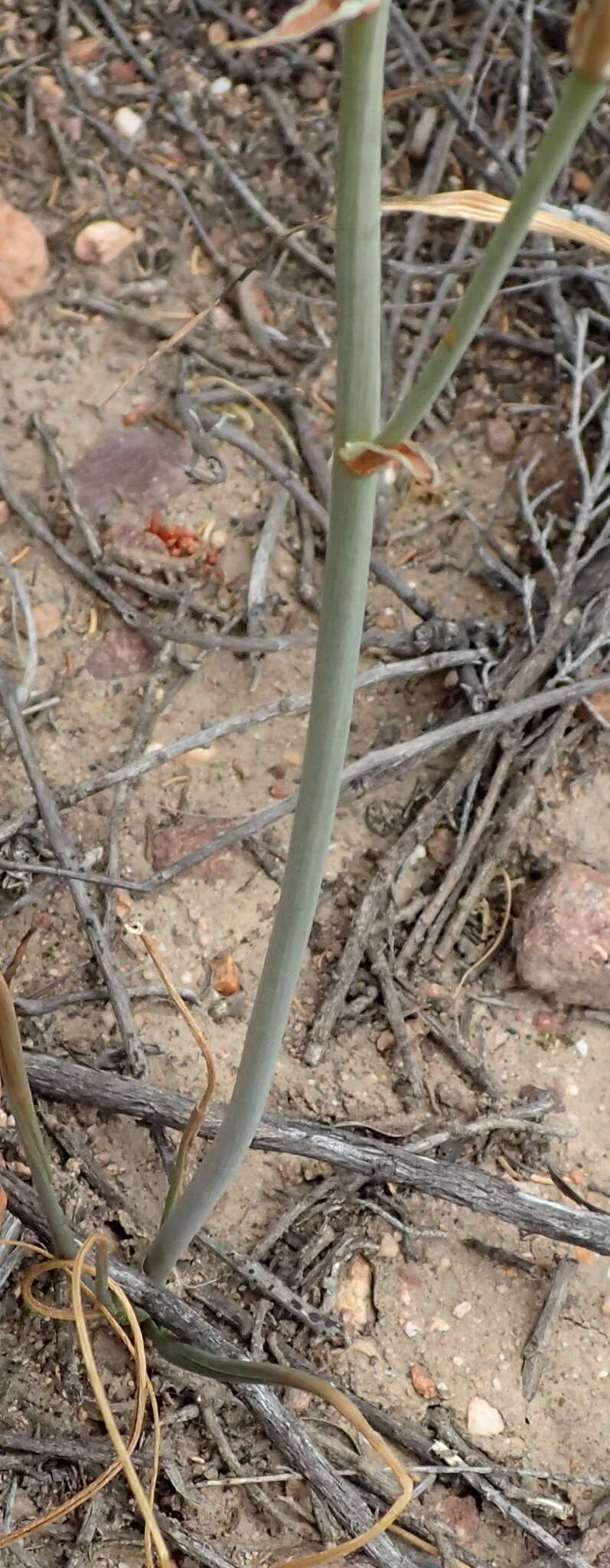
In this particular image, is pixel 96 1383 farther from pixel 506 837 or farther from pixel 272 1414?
pixel 506 837

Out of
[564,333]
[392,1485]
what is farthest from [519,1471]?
[564,333]

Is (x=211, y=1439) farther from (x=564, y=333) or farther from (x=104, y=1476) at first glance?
(x=564, y=333)

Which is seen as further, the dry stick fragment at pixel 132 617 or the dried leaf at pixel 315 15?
the dry stick fragment at pixel 132 617

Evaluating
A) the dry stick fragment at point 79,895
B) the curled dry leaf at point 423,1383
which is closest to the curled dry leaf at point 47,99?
the dry stick fragment at point 79,895

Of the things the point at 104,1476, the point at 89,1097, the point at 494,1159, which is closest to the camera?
the point at 104,1476

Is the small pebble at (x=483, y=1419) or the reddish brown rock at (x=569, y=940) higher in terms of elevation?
the reddish brown rock at (x=569, y=940)

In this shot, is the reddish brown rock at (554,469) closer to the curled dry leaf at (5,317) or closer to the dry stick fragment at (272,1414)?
the curled dry leaf at (5,317)

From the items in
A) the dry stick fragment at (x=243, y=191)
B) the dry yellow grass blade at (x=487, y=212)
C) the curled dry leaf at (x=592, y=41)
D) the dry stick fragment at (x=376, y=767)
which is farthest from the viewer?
the dry stick fragment at (x=243, y=191)

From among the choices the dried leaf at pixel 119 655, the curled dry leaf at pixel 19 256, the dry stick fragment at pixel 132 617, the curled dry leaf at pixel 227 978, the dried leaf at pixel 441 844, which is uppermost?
the curled dry leaf at pixel 19 256
